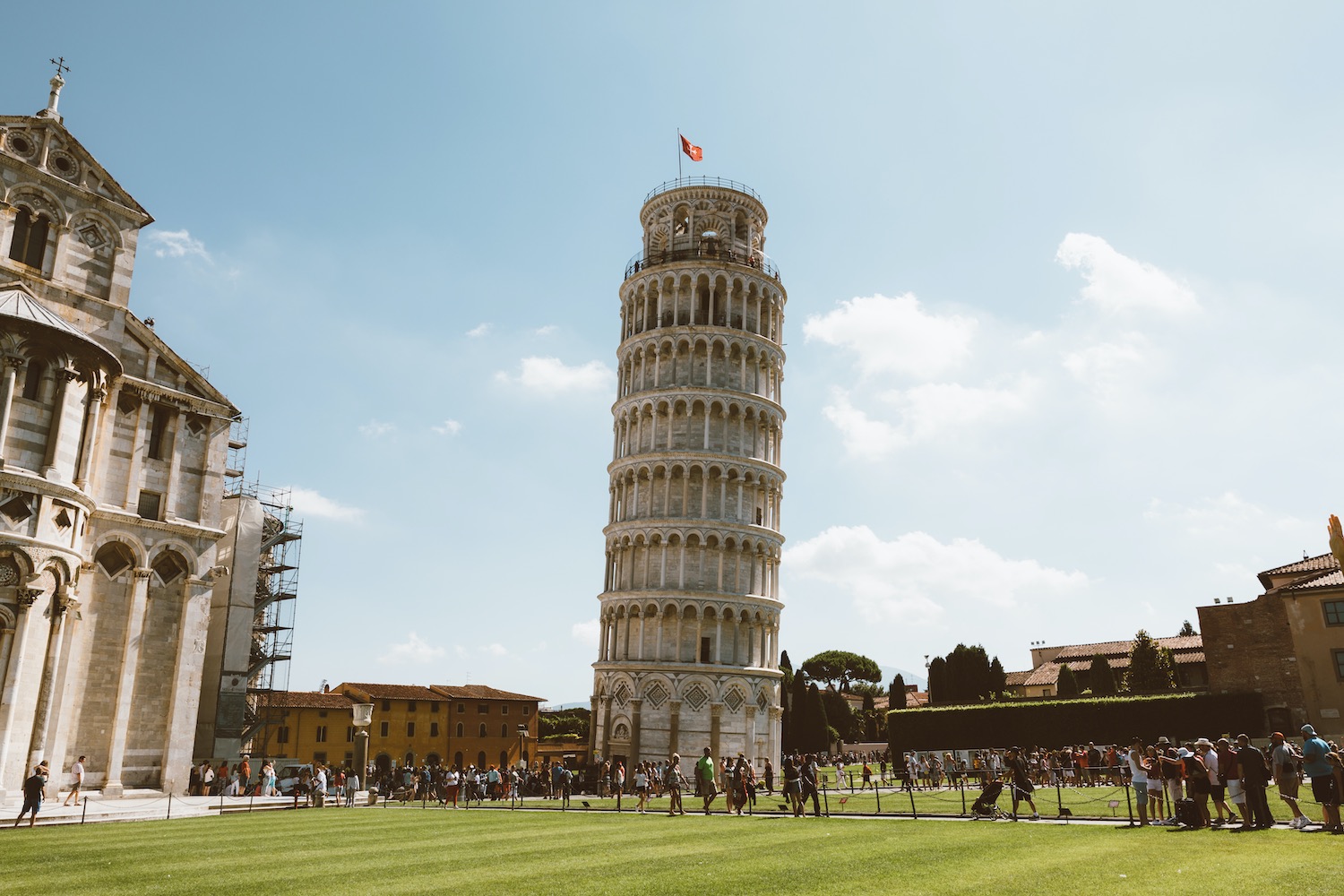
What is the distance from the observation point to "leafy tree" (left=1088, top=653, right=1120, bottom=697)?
66.8 metres

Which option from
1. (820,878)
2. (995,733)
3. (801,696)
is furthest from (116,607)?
(801,696)

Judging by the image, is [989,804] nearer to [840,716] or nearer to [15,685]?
[15,685]

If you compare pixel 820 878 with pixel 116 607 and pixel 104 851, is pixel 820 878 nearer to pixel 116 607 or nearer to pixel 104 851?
pixel 104 851

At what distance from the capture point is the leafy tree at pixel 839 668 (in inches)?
4830

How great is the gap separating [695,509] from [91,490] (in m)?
32.7

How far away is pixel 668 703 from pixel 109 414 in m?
32.7

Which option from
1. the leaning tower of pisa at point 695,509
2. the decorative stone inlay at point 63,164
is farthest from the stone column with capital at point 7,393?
the leaning tower of pisa at point 695,509

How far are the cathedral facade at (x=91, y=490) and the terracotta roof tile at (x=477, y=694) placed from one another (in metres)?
56.5

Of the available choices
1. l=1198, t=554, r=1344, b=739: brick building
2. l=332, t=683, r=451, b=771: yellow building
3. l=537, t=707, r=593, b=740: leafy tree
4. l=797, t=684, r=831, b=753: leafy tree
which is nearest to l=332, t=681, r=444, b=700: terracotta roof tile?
l=332, t=683, r=451, b=771: yellow building

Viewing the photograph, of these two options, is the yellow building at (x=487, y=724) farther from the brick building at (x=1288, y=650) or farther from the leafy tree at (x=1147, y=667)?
the brick building at (x=1288, y=650)

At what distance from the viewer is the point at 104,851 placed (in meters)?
16.5

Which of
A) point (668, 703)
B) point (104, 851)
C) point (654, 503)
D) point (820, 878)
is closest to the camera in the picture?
point (820, 878)

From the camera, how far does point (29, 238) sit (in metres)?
32.4

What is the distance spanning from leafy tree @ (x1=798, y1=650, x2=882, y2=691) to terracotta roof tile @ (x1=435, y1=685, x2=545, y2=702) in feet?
145
